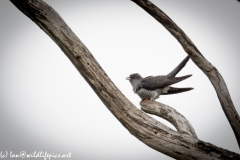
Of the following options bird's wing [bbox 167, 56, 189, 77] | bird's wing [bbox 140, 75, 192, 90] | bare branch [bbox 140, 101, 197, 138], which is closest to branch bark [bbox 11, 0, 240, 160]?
bare branch [bbox 140, 101, 197, 138]

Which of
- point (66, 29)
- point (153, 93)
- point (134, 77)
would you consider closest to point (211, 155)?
point (66, 29)

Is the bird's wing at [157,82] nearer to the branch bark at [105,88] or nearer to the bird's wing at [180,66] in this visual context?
the bird's wing at [180,66]

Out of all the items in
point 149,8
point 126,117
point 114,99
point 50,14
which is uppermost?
point 50,14

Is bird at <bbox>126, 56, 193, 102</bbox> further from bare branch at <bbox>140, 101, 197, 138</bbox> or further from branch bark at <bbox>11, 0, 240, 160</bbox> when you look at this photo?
branch bark at <bbox>11, 0, 240, 160</bbox>

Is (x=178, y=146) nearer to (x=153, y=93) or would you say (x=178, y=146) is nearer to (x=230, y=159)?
(x=230, y=159)

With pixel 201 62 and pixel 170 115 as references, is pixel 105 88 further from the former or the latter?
pixel 170 115

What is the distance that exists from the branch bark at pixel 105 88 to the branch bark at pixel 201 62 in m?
0.67

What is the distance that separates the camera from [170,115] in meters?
3.43

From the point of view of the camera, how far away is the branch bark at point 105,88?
8.03 feet

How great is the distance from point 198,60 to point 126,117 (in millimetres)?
1099

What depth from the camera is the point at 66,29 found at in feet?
8.43

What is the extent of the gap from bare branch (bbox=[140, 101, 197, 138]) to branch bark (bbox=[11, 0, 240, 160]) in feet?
1.76

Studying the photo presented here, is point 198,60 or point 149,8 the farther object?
point 198,60

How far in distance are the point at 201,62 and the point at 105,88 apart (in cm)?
118
